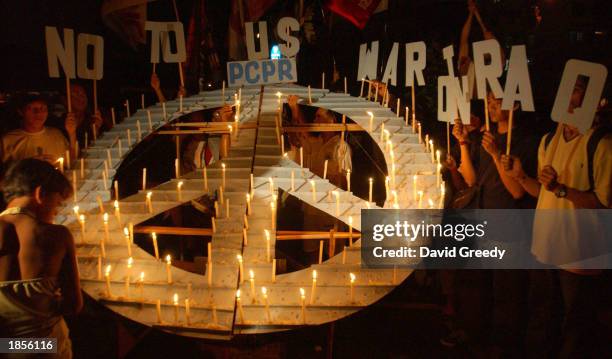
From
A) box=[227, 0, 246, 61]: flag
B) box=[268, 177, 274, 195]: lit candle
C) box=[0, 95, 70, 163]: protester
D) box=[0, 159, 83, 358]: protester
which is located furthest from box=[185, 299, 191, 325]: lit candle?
box=[227, 0, 246, 61]: flag

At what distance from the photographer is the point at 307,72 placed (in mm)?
8211

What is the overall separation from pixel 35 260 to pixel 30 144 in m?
2.26

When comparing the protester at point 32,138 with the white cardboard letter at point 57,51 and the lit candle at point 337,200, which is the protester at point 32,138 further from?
the lit candle at point 337,200

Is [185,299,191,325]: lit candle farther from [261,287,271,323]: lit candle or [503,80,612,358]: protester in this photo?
[503,80,612,358]: protester

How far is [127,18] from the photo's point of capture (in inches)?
218

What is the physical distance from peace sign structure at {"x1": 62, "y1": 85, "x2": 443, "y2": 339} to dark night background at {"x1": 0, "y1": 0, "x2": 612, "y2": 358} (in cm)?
154

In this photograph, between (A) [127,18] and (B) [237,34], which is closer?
(A) [127,18]

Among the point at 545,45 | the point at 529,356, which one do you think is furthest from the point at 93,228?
the point at 545,45

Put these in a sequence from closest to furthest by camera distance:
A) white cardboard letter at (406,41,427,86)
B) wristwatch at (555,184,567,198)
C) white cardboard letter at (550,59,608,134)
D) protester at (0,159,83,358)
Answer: protester at (0,159,83,358), white cardboard letter at (550,59,608,134), wristwatch at (555,184,567,198), white cardboard letter at (406,41,427,86)

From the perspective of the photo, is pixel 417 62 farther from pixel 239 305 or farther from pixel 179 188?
pixel 239 305

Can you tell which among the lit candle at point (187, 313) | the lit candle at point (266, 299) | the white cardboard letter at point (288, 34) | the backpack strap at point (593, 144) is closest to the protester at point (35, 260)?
the lit candle at point (187, 313)

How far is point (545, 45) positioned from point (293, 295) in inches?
281

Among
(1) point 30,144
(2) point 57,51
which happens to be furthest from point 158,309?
(2) point 57,51

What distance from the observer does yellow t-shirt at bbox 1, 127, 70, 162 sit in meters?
4.30
